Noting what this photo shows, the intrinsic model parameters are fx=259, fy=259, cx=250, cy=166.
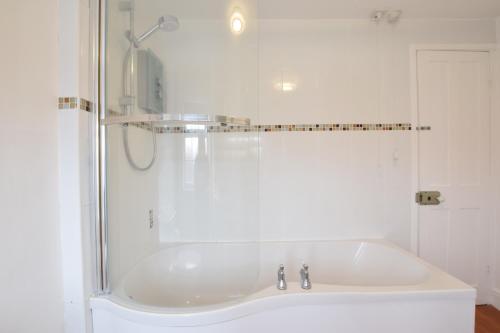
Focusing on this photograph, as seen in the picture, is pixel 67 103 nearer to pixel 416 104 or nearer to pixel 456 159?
pixel 416 104

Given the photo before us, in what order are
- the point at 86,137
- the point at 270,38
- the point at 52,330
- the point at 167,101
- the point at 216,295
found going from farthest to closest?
the point at 270,38, the point at 216,295, the point at 167,101, the point at 86,137, the point at 52,330

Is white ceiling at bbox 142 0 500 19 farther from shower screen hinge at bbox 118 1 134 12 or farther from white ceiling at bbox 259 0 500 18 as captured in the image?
shower screen hinge at bbox 118 1 134 12

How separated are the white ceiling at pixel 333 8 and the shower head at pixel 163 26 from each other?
0.06 meters

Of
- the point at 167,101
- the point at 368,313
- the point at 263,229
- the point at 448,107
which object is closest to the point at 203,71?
the point at 167,101

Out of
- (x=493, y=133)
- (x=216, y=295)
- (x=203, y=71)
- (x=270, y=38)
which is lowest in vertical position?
(x=216, y=295)

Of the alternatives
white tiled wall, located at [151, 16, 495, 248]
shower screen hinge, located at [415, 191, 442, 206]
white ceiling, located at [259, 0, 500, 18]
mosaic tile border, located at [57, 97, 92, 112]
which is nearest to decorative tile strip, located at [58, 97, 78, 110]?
mosaic tile border, located at [57, 97, 92, 112]

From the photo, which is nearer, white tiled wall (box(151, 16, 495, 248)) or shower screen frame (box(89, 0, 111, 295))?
shower screen frame (box(89, 0, 111, 295))

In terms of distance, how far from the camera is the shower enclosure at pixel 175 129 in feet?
4.35

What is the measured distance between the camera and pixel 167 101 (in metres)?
1.57

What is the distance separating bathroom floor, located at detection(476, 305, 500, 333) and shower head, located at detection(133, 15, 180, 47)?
9.51 feet

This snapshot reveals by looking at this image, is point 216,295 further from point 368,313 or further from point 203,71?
point 203,71

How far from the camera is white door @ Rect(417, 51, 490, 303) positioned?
2.08m

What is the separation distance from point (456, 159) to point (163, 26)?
2395 millimetres

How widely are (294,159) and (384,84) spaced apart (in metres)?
0.93
